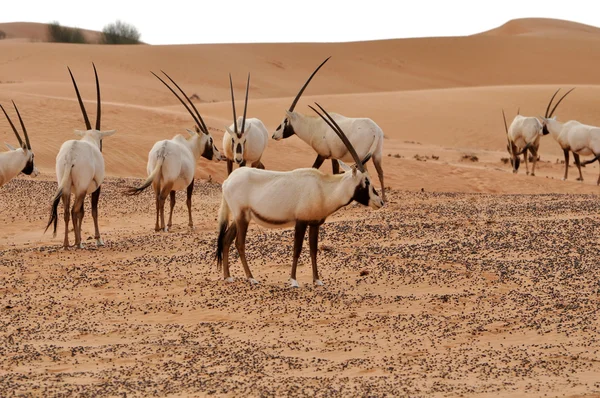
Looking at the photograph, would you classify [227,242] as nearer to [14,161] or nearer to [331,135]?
[14,161]

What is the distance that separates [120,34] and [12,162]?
78.1 metres

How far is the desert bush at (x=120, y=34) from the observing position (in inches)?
3364

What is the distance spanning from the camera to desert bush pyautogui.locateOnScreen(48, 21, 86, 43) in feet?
277

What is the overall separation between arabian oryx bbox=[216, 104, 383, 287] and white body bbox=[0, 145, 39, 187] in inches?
194

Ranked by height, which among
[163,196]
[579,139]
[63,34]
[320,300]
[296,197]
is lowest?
[320,300]

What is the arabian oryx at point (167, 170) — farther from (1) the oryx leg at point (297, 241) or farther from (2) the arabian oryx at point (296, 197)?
(1) the oryx leg at point (297, 241)

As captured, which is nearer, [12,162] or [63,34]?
[12,162]

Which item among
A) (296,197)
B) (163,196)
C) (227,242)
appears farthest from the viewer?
(163,196)

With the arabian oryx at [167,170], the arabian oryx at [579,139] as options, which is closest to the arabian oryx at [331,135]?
the arabian oryx at [167,170]

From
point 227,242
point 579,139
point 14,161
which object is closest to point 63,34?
point 579,139

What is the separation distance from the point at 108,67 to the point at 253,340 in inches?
2241

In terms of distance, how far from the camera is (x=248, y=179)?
8867 millimetres

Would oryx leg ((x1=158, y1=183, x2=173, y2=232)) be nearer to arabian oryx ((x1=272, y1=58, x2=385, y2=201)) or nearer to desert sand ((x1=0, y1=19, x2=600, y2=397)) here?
desert sand ((x1=0, y1=19, x2=600, y2=397))

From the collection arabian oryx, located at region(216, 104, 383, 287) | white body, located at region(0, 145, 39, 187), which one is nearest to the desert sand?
arabian oryx, located at region(216, 104, 383, 287)
